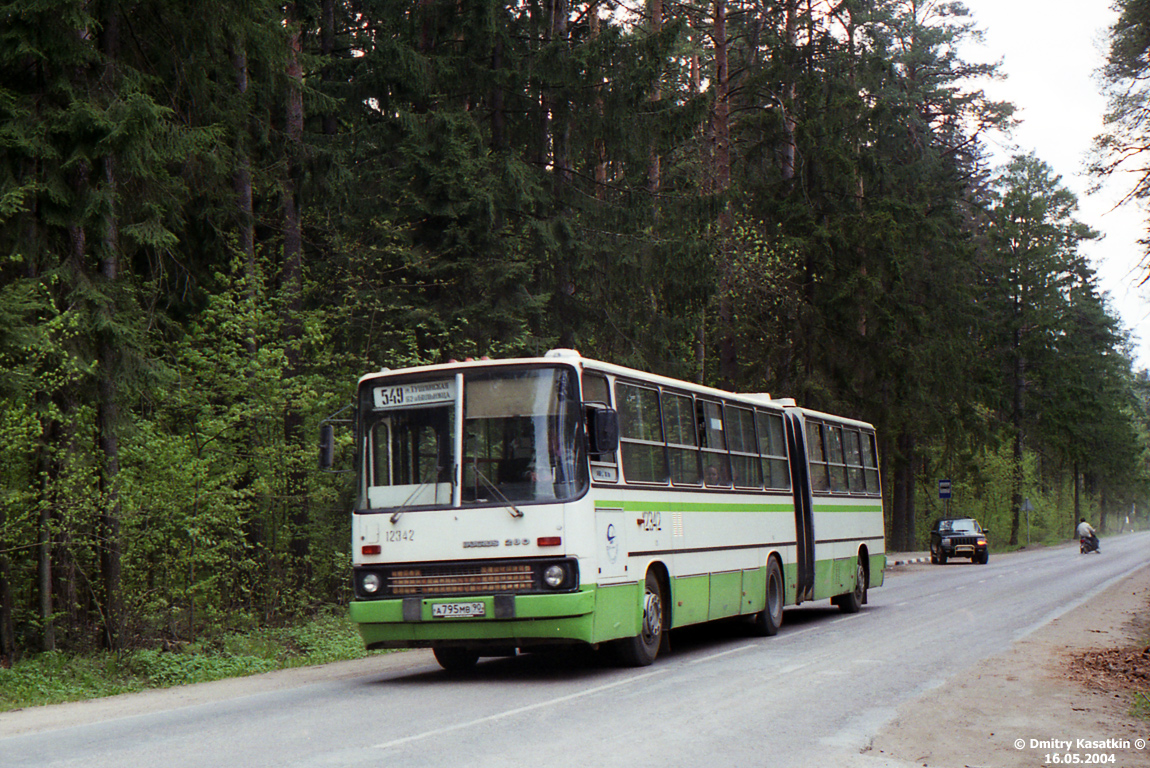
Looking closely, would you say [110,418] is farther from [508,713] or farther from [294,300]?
[508,713]

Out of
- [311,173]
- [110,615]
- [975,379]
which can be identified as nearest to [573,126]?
[311,173]

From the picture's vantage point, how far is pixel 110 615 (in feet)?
49.6

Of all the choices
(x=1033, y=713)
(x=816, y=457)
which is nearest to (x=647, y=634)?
(x=1033, y=713)

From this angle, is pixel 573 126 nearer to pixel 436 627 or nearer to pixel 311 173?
pixel 311 173

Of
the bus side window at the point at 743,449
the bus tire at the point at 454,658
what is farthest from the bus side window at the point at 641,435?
the bus tire at the point at 454,658

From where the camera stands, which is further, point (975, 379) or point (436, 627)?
point (975, 379)

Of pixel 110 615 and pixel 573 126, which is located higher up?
pixel 573 126

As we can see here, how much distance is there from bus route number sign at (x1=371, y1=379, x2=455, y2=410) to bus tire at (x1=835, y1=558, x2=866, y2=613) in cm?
1143

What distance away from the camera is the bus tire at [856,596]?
71.9ft

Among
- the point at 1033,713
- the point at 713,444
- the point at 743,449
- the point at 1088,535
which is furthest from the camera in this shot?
the point at 1088,535

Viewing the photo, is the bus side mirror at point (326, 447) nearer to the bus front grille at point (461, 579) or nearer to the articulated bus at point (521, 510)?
the articulated bus at point (521, 510)

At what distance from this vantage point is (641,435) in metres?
13.9

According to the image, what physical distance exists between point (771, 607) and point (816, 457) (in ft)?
11.7

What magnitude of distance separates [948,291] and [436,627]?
35.3 metres
